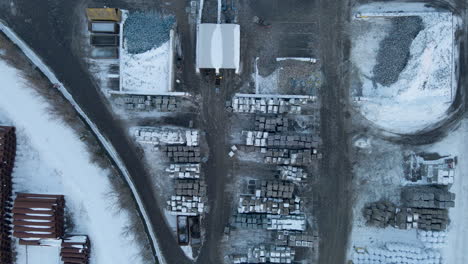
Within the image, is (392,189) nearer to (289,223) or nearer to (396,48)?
(289,223)

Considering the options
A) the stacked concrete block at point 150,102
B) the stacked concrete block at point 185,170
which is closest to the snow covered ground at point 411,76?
the stacked concrete block at point 185,170

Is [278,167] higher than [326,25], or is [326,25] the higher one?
[326,25]

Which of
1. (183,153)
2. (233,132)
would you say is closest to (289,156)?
(233,132)

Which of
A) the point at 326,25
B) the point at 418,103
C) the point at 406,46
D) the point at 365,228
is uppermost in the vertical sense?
the point at 326,25

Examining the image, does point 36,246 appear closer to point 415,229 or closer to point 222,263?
point 222,263

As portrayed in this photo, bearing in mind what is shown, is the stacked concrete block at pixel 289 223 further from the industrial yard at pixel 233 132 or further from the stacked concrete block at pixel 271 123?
the stacked concrete block at pixel 271 123

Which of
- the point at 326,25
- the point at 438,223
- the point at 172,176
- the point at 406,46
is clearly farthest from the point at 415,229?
the point at 172,176
